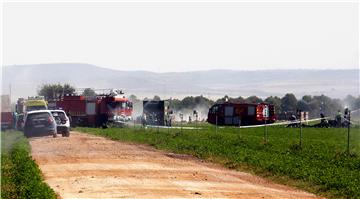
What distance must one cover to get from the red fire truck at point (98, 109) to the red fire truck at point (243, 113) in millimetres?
8639

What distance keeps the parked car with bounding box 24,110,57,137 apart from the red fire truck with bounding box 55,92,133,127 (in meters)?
23.4

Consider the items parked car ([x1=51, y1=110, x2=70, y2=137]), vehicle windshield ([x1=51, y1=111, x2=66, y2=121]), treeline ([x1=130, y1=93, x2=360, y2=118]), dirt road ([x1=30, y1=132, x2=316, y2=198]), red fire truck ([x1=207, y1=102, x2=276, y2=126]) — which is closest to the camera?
dirt road ([x1=30, y1=132, x2=316, y2=198])

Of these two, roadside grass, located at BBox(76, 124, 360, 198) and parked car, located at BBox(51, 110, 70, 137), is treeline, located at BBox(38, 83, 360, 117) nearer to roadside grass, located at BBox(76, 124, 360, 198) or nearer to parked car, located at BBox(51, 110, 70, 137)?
parked car, located at BBox(51, 110, 70, 137)

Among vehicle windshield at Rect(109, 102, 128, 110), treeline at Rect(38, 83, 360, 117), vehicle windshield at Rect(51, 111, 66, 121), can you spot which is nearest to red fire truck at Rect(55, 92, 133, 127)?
vehicle windshield at Rect(109, 102, 128, 110)

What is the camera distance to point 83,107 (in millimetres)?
72000

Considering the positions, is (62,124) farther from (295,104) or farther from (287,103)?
(287,103)

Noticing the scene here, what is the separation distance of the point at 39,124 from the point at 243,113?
29.2 m

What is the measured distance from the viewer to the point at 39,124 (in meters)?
44.3

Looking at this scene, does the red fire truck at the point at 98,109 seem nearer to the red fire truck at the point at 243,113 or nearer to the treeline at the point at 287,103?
the red fire truck at the point at 243,113

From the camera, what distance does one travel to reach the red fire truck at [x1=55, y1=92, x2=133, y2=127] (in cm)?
6869

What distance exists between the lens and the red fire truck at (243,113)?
6919 centimetres

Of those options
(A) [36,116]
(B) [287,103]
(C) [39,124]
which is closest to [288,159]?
(A) [36,116]

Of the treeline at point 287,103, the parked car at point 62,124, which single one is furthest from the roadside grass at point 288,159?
the treeline at point 287,103

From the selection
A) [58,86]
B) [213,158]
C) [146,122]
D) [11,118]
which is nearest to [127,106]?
[146,122]
